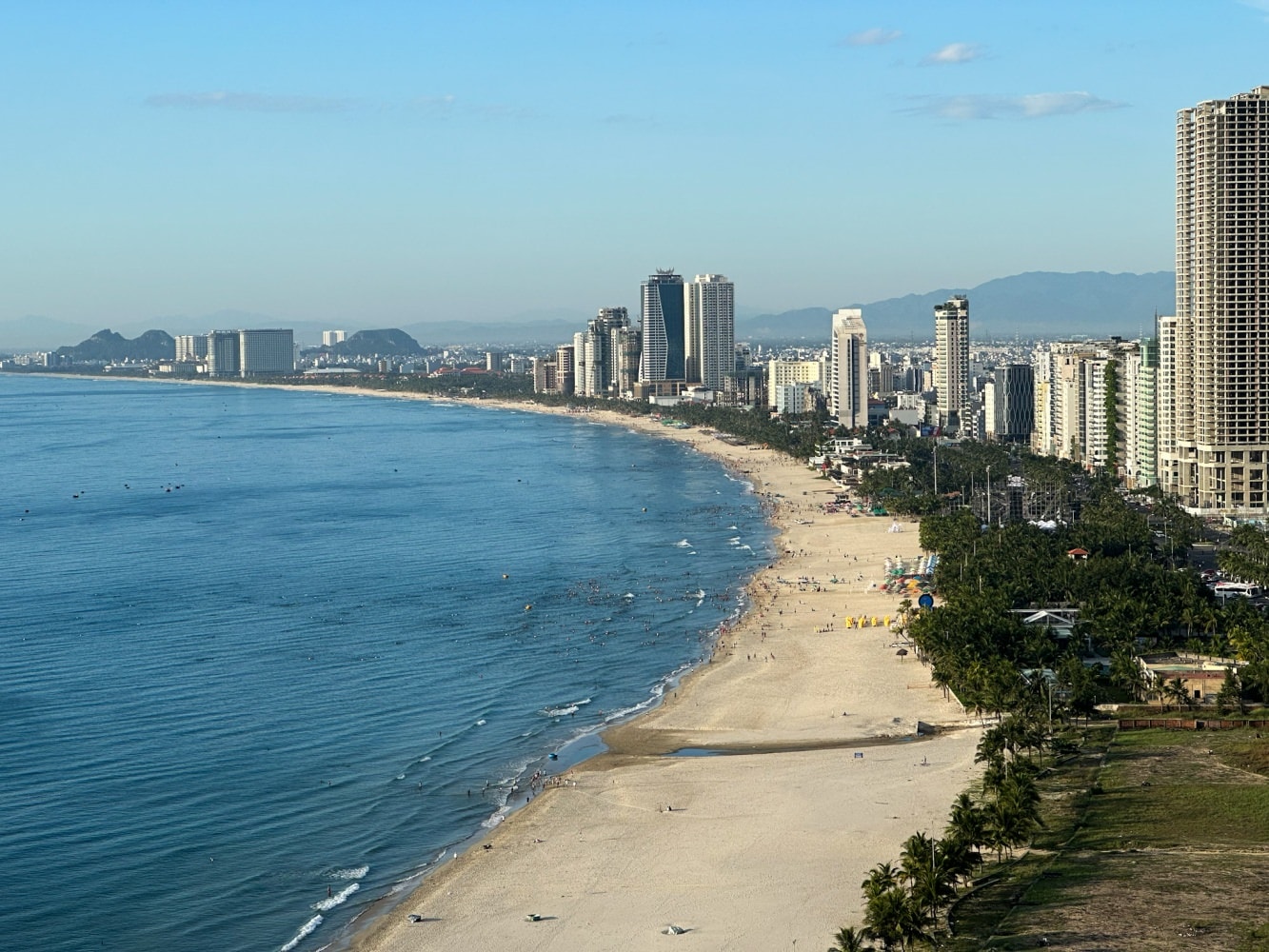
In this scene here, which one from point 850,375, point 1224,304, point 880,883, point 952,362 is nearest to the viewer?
point 880,883

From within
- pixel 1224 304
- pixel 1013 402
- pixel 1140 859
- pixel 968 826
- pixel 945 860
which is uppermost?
pixel 1224 304

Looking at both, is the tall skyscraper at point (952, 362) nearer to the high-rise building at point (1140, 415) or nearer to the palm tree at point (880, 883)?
the high-rise building at point (1140, 415)

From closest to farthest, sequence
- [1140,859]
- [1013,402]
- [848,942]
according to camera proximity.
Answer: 1. [848,942]
2. [1140,859]
3. [1013,402]

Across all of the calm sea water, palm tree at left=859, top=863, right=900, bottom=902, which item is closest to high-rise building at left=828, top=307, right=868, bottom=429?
the calm sea water

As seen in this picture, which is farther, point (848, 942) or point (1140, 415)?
point (1140, 415)

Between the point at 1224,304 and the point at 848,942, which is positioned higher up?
the point at 1224,304

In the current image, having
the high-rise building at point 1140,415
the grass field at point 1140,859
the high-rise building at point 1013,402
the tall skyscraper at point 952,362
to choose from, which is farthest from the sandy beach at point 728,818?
the tall skyscraper at point 952,362

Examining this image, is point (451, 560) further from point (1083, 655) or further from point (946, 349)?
point (946, 349)

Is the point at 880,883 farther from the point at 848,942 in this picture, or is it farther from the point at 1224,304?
the point at 1224,304

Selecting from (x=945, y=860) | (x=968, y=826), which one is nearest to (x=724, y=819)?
(x=968, y=826)
